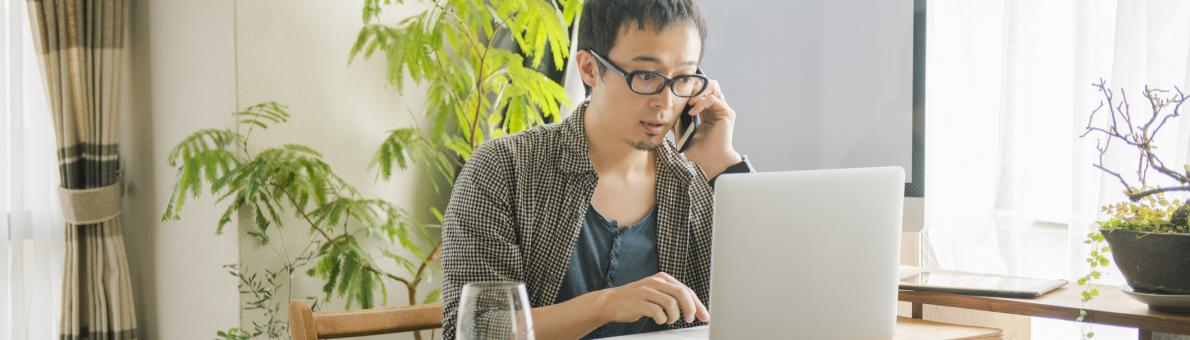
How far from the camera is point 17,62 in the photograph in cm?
271

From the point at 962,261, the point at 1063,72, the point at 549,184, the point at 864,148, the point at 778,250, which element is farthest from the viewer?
the point at 962,261

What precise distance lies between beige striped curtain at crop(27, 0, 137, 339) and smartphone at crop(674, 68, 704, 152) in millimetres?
1784

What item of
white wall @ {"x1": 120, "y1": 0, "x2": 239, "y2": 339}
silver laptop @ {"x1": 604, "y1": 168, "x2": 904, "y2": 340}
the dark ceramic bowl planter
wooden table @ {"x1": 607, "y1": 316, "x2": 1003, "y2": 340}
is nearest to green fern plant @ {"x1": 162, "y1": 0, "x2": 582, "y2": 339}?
white wall @ {"x1": 120, "y1": 0, "x2": 239, "y2": 339}

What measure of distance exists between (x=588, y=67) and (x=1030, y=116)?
94 centimetres

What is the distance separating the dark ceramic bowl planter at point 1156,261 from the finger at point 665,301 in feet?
2.13

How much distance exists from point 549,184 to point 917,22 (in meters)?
0.73

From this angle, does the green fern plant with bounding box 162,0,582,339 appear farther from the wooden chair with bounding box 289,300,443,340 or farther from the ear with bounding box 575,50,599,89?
the wooden chair with bounding box 289,300,443,340

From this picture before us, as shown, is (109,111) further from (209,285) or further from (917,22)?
(917,22)

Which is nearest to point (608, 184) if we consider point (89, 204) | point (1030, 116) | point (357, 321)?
point (357, 321)

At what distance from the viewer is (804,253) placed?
1227 millimetres

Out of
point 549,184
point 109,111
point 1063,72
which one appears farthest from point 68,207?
point 1063,72

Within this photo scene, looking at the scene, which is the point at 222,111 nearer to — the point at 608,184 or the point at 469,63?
the point at 469,63

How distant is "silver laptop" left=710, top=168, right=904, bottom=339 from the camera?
3.94 ft

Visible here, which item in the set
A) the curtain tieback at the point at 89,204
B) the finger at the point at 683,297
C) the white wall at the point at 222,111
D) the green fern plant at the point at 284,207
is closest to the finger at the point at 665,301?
the finger at the point at 683,297
